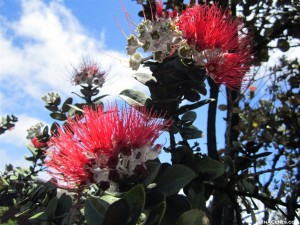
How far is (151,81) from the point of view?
1301mm

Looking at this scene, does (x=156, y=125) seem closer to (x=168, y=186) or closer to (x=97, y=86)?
(x=168, y=186)

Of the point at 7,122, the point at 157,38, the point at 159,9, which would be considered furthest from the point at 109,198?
the point at 7,122

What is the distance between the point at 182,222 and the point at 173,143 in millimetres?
520

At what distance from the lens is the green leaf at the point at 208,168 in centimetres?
119

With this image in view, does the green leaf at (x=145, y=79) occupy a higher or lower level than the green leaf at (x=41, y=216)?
higher

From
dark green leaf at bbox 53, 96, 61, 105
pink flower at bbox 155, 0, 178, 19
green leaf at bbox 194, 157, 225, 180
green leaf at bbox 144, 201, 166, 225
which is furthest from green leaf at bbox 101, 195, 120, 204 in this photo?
dark green leaf at bbox 53, 96, 61, 105

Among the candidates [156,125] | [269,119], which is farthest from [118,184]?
[269,119]

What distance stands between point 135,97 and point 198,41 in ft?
0.90

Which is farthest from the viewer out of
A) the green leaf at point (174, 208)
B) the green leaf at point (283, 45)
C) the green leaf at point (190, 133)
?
the green leaf at point (283, 45)

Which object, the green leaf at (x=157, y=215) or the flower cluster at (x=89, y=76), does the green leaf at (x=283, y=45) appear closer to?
the flower cluster at (x=89, y=76)

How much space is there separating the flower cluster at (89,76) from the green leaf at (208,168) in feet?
2.96

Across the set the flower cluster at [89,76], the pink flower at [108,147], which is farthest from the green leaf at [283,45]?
the pink flower at [108,147]

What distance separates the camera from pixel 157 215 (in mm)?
810

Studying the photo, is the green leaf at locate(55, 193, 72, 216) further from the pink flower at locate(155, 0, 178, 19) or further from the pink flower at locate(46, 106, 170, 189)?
the pink flower at locate(155, 0, 178, 19)
